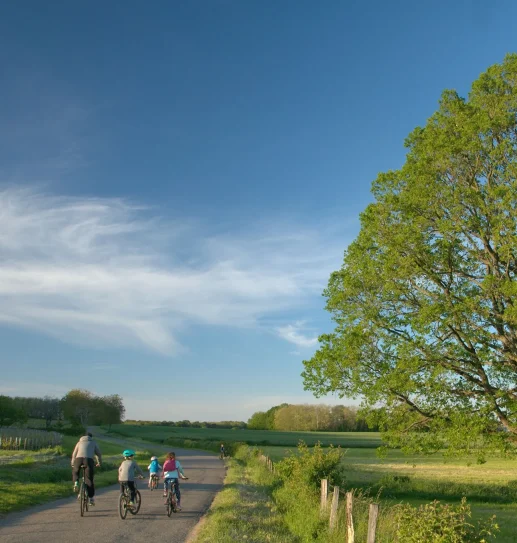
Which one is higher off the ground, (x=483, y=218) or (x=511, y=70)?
(x=511, y=70)

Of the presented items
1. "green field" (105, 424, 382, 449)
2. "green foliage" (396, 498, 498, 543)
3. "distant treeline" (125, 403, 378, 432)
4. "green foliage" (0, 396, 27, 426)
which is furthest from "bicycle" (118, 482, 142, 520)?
"distant treeline" (125, 403, 378, 432)

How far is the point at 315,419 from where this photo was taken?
153 metres

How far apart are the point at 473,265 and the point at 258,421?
553 feet

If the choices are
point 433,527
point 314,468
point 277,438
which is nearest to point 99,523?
point 433,527

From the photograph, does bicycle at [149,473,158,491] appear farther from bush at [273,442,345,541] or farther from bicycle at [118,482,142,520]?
bicycle at [118,482,142,520]

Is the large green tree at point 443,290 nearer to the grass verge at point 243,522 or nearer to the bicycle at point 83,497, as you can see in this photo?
the grass verge at point 243,522

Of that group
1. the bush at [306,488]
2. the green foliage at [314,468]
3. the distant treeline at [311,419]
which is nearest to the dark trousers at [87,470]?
the bush at [306,488]

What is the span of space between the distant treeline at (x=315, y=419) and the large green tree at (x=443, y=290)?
12640 centimetres

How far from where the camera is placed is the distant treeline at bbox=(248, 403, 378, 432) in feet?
484

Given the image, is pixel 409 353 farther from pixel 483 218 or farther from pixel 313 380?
pixel 483 218

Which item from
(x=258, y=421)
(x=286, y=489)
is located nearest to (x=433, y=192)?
(x=286, y=489)

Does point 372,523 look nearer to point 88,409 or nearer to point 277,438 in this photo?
point 277,438

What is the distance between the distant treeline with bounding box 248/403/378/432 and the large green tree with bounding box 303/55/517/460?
12640 centimetres

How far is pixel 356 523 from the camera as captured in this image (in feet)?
43.7
